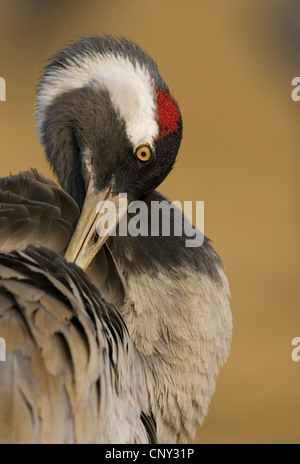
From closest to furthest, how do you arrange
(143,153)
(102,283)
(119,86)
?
(102,283), (143,153), (119,86)

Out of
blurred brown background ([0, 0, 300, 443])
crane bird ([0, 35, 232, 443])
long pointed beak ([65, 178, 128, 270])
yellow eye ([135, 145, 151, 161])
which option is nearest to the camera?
crane bird ([0, 35, 232, 443])

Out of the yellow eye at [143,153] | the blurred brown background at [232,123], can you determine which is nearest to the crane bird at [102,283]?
the yellow eye at [143,153]

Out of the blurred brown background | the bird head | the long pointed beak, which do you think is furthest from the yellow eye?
the blurred brown background

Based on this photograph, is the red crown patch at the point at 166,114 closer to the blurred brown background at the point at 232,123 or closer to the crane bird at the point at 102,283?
the crane bird at the point at 102,283

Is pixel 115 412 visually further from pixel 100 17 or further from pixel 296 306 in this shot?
pixel 100 17

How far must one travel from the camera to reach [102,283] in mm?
2480

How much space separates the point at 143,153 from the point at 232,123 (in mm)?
5789

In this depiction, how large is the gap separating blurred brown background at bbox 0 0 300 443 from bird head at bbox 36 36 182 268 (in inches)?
134

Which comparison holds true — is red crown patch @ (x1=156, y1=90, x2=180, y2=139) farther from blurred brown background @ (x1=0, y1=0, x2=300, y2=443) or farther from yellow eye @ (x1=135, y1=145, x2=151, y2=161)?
blurred brown background @ (x1=0, y1=0, x2=300, y2=443)

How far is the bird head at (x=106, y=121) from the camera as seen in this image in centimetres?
274

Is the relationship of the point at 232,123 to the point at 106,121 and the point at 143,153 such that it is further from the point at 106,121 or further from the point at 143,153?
the point at 143,153

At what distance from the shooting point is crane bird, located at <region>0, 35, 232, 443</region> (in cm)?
203

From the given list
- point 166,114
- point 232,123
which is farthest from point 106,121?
point 232,123

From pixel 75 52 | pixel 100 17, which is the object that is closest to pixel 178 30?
pixel 100 17
